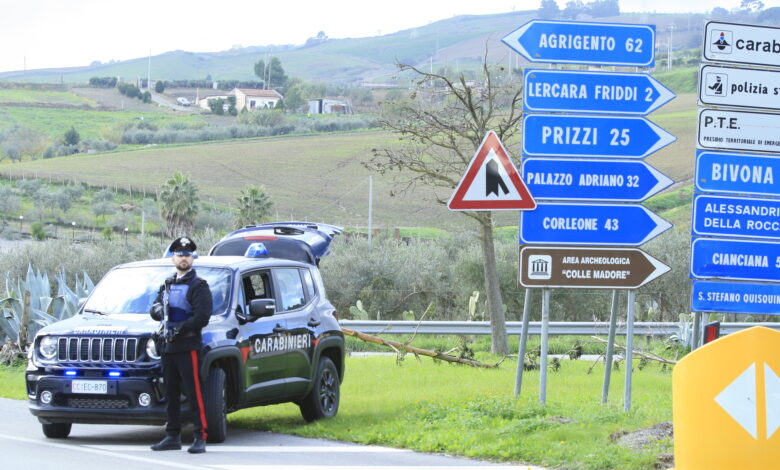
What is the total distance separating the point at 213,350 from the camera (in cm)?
1065

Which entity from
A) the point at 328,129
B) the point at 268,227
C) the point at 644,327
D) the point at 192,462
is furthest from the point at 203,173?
the point at 192,462

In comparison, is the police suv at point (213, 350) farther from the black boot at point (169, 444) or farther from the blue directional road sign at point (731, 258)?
the blue directional road sign at point (731, 258)

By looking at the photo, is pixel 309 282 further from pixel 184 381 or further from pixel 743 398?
pixel 743 398

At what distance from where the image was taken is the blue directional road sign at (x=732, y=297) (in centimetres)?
1096

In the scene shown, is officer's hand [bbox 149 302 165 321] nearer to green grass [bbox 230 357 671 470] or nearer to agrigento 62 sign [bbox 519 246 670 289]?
green grass [bbox 230 357 671 470]

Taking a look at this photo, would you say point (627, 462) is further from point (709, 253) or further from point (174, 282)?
point (174, 282)

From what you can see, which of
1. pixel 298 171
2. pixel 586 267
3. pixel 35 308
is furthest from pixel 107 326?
pixel 298 171

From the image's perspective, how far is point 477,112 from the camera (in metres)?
23.1

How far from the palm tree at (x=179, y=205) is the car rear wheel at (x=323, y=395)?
61671 mm

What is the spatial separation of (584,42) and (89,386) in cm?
593

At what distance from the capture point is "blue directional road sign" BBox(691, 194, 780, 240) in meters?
11.0

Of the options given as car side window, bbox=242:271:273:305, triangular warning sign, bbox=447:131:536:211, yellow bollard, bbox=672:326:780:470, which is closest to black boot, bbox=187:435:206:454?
car side window, bbox=242:271:273:305

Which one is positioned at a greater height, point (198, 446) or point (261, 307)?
point (261, 307)

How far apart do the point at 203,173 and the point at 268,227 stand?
88032 mm
